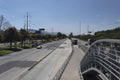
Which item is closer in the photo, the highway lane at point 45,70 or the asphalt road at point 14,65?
the highway lane at point 45,70

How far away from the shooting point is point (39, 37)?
140 metres

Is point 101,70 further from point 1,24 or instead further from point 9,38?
point 1,24

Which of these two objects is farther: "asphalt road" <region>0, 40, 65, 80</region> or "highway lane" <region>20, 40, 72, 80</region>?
"asphalt road" <region>0, 40, 65, 80</region>

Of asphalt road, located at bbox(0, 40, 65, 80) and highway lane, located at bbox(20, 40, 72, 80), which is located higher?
asphalt road, located at bbox(0, 40, 65, 80)

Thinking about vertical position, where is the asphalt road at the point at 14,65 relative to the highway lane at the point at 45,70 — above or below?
above

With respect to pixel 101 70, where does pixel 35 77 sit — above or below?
below

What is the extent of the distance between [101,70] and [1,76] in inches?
506

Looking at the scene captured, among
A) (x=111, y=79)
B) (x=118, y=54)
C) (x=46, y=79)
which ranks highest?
(x=118, y=54)

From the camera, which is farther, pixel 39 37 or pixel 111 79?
pixel 39 37

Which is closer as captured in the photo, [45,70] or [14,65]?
[45,70]

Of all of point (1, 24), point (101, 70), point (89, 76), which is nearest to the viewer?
point (101, 70)

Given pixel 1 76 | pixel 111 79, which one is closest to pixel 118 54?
pixel 111 79

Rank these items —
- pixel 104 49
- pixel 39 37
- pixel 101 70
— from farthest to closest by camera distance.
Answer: pixel 39 37, pixel 101 70, pixel 104 49

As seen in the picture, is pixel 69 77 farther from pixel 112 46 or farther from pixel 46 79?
pixel 112 46
